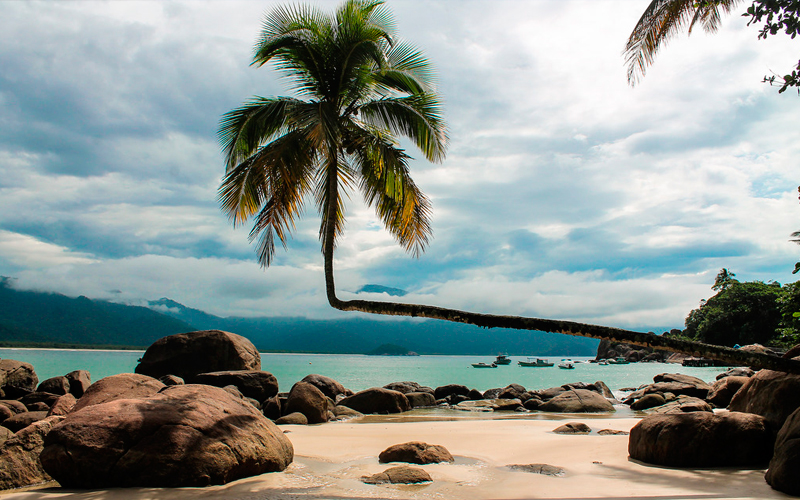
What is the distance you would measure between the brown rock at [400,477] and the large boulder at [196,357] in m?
15.9

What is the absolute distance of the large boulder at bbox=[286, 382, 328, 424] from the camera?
1475 cm

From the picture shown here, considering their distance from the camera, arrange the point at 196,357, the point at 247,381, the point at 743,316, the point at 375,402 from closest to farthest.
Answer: the point at 247,381
the point at 375,402
the point at 196,357
the point at 743,316

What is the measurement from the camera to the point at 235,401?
23.1 feet

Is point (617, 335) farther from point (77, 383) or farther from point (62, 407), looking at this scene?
point (77, 383)

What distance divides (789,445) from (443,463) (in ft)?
14.1

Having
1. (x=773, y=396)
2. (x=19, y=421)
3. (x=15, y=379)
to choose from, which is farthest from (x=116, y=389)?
(x=15, y=379)

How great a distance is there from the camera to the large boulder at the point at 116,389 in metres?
8.40

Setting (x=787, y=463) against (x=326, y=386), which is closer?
(x=787, y=463)

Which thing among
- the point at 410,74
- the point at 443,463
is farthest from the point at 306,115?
the point at 443,463

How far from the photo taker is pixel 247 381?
715 inches

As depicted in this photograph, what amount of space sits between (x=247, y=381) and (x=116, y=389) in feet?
32.3

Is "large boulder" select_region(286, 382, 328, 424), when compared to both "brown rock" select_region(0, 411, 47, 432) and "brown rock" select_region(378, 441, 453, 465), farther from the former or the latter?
"brown rock" select_region(378, 441, 453, 465)

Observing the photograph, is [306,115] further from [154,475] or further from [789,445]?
[789,445]

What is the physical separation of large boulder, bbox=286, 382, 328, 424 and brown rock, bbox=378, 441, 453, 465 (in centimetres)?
793
